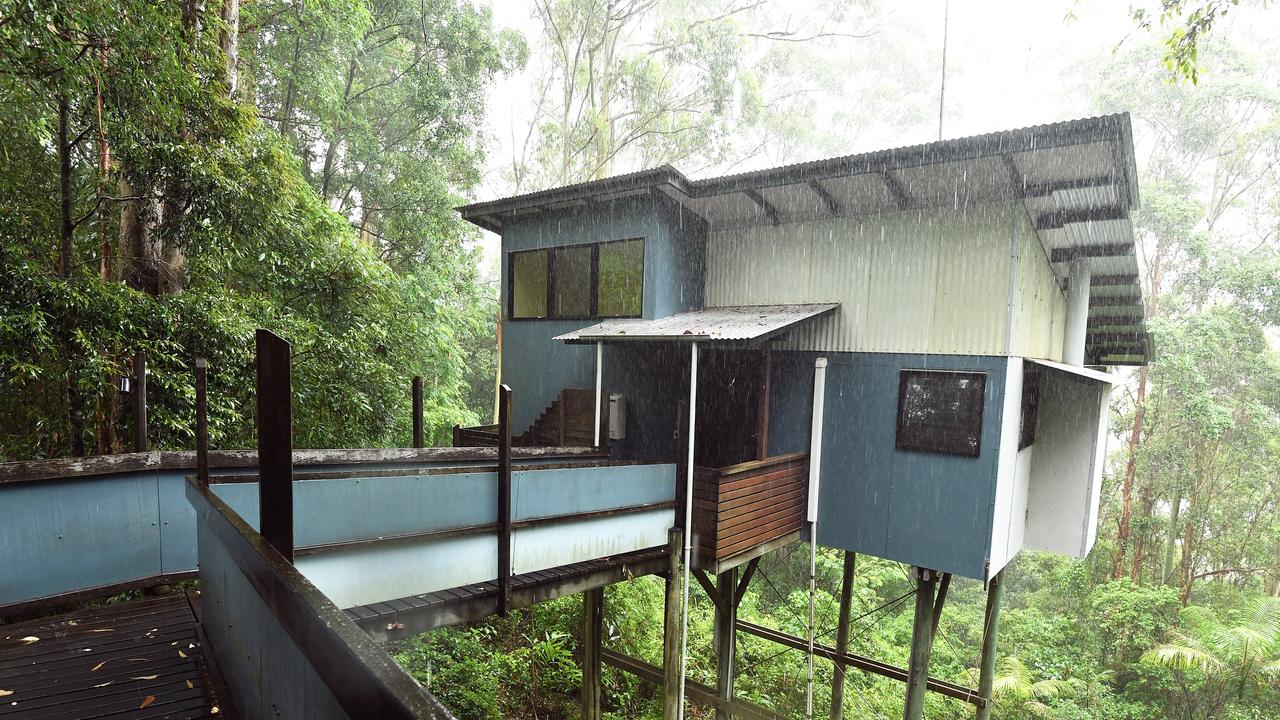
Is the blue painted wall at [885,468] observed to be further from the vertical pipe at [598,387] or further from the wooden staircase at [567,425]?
the wooden staircase at [567,425]

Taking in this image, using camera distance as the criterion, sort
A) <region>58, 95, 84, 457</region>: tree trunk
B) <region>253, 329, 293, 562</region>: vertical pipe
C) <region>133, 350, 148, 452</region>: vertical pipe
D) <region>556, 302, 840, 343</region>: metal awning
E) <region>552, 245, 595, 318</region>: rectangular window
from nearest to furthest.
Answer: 1. <region>253, 329, 293, 562</region>: vertical pipe
2. <region>133, 350, 148, 452</region>: vertical pipe
3. <region>556, 302, 840, 343</region>: metal awning
4. <region>58, 95, 84, 457</region>: tree trunk
5. <region>552, 245, 595, 318</region>: rectangular window

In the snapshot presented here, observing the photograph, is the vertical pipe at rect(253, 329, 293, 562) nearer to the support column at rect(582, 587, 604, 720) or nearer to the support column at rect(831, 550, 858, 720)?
the support column at rect(582, 587, 604, 720)

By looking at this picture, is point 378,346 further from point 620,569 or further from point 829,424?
point 829,424

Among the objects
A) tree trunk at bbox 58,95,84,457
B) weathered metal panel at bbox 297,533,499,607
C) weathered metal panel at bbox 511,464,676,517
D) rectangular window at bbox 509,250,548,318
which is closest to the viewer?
weathered metal panel at bbox 297,533,499,607

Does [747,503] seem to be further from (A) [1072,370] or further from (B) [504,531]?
(A) [1072,370]

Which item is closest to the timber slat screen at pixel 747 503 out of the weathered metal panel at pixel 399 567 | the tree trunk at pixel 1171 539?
the weathered metal panel at pixel 399 567

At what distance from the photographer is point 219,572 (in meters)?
2.55

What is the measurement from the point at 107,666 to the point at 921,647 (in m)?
7.75

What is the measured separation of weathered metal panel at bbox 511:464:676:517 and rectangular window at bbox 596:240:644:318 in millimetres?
2752

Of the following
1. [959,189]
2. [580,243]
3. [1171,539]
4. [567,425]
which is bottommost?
[1171,539]

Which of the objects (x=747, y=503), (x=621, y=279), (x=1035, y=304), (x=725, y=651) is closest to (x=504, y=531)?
(x=747, y=503)

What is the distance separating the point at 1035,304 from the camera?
23.3ft

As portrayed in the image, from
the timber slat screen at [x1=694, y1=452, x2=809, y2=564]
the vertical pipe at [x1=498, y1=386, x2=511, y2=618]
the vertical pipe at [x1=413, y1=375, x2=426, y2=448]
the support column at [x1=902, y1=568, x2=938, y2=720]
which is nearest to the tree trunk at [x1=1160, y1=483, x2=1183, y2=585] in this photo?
the support column at [x1=902, y1=568, x2=938, y2=720]

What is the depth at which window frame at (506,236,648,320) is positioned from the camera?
7.70 meters
